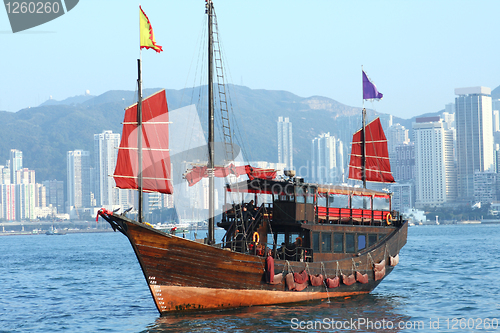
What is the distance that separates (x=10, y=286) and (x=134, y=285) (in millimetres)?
8255

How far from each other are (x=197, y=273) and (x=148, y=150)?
4.95 metres

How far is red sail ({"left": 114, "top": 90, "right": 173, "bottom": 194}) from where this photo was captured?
21.0 metres

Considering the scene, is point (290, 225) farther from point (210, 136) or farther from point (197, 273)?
point (210, 136)

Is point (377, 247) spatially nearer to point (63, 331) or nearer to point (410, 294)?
point (410, 294)

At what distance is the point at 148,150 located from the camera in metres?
21.1

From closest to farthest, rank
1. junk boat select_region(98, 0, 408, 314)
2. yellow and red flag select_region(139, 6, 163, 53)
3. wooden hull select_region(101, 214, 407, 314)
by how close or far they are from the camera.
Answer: wooden hull select_region(101, 214, 407, 314)
junk boat select_region(98, 0, 408, 314)
yellow and red flag select_region(139, 6, 163, 53)

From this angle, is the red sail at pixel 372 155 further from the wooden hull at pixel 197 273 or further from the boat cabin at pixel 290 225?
the wooden hull at pixel 197 273

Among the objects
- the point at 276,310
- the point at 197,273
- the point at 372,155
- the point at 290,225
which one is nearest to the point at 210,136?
the point at 290,225

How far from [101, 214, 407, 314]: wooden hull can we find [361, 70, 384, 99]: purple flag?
1458 centimetres

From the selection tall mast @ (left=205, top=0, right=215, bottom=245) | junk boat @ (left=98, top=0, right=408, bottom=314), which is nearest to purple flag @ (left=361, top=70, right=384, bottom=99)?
junk boat @ (left=98, top=0, right=408, bottom=314)

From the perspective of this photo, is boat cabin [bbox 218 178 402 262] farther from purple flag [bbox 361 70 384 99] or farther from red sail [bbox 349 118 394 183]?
purple flag [bbox 361 70 384 99]

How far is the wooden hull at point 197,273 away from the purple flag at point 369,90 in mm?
14579

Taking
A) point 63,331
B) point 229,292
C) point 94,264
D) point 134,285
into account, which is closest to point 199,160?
point 229,292
